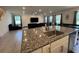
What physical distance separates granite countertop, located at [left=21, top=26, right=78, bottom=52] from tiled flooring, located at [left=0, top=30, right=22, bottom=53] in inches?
3.1

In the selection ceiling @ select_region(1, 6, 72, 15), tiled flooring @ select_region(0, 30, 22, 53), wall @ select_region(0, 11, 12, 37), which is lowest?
tiled flooring @ select_region(0, 30, 22, 53)

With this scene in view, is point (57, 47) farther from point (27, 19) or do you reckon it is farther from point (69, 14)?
point (27, 19)

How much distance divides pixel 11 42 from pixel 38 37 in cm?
45

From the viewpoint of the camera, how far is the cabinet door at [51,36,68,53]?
1.38m

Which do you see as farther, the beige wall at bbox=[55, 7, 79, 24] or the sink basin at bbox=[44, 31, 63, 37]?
the sink basin at bbox=[44, 31, 63, 37]

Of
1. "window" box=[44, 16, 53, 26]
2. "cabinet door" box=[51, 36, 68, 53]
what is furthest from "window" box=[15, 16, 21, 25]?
"cabinet door" box=[51, 36, 68, 53]

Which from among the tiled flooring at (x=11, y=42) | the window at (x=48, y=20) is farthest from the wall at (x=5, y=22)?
the window at (x=48, y=20)

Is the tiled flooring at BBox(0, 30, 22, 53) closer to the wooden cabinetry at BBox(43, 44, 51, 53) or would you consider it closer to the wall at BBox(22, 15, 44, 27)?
the wall at BBox(22, 15, 44, 27)

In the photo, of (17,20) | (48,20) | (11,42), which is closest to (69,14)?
(48,20)

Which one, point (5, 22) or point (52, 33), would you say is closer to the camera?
point (5, 22)

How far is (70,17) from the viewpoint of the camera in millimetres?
1420

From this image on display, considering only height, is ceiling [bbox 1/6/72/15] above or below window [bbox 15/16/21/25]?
above

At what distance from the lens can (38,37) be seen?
1448mm
